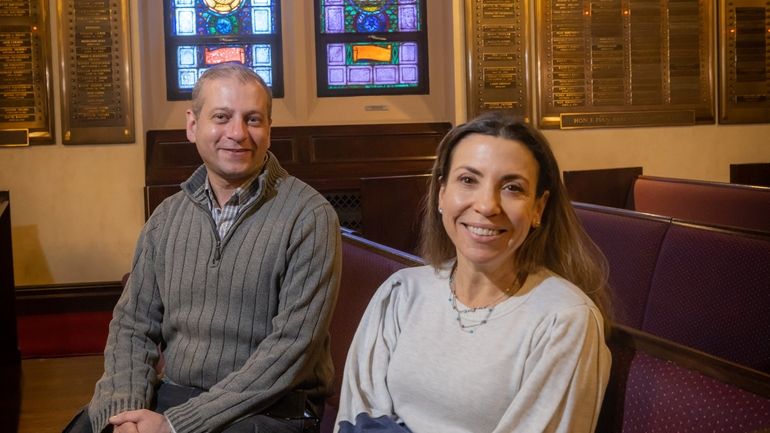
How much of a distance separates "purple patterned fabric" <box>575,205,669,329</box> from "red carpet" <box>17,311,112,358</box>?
291 cm

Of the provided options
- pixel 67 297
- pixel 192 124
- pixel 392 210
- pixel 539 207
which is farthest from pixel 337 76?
pixel 539 207

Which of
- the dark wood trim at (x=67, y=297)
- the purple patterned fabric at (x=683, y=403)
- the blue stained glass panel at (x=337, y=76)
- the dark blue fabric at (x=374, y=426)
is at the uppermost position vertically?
the blue stained glass panel at (x=337, y=76)

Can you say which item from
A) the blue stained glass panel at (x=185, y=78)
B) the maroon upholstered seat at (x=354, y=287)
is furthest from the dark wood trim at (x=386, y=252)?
the blue stained glass panel at (x=185, y=78)

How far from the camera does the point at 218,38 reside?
6270 mm

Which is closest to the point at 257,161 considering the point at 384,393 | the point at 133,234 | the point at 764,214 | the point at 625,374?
the point at 384,393

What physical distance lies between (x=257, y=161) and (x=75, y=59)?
391cm

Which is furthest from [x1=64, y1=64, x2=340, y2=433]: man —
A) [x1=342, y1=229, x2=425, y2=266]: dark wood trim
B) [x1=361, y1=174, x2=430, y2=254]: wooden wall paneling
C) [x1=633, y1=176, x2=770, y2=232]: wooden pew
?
[x1=361, y1=174, x2=430, y2=254]: wooden wall paneling

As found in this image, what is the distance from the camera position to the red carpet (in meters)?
5.05

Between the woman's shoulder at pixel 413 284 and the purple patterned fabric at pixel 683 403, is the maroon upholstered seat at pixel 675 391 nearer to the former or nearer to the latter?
the purple patterned fabric at pixel 683 403

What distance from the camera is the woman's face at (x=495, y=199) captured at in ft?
5.51

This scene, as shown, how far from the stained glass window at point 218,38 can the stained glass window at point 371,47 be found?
1.05ft

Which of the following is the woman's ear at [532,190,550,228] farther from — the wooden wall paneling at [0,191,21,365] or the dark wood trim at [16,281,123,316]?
the dark wood trim at [16,281,123,316]

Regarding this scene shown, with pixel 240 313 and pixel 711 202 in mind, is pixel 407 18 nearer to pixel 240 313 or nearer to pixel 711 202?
pixel 711 202

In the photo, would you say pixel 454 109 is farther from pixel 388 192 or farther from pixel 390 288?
pixel 390 288
